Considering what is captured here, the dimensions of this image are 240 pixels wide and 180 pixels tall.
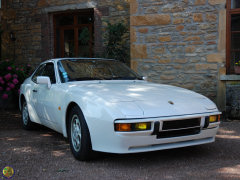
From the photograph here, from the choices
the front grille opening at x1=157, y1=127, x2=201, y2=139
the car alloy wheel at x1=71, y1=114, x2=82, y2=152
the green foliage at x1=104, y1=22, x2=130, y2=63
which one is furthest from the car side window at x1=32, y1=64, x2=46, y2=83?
the green foliage at x1=104, y1=22, x2=130, y2=63

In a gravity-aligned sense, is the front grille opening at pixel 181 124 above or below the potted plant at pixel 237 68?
below

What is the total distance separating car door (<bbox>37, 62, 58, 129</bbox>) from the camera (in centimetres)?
441

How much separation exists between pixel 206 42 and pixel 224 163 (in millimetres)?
4331

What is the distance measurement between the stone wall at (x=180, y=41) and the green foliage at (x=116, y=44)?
42.7 inches

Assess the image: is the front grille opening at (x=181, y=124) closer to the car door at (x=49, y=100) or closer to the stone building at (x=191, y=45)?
the car door at (x=49, y=100)

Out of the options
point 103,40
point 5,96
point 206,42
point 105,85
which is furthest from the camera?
point 103,40

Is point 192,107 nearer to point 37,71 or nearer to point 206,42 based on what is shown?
point 37,71

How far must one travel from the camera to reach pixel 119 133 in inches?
125

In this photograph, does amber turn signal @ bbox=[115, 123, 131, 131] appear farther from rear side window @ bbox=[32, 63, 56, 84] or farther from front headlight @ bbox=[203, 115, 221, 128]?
rear side window @ bbox=[32, 63, 56, 84]

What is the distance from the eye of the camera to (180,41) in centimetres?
751

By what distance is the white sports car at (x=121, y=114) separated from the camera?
322 centimetres

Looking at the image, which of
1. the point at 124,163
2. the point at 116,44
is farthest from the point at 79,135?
the point at 116,44

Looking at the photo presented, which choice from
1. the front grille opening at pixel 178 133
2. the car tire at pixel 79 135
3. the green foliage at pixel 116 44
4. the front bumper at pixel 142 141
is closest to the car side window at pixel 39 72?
the car tire at pixel 79 135

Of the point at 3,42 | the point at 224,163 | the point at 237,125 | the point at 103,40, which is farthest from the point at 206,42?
the point at 3,42
